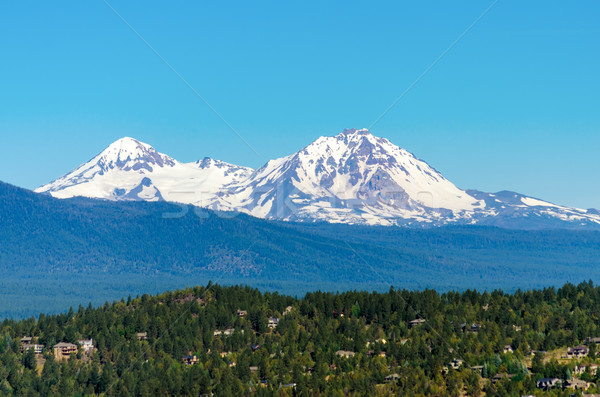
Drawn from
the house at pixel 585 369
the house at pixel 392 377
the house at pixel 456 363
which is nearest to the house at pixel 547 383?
the house at pixel 585 369

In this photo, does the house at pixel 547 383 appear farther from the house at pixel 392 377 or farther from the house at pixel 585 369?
the house at pixel 392 377

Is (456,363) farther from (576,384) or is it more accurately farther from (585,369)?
(576,384)

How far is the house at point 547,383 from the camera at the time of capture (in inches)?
7052

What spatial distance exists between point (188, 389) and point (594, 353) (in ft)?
244

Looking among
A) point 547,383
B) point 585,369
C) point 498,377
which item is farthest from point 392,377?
point 585,369

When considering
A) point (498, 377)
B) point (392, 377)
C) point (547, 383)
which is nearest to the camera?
point (547, 383)

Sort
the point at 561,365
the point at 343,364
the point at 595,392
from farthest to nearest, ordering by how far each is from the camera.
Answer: the point at 343,364, the point at 561,365, the point at 595,392

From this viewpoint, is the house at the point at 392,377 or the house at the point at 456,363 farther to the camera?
the house at the point at 456,363

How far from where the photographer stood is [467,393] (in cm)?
18100

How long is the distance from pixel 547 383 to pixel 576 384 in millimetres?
4926

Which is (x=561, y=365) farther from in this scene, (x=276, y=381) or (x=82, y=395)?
(x=82, y=395)

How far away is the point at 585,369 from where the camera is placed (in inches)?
7229

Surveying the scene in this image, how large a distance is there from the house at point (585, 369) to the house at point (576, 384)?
162 inches

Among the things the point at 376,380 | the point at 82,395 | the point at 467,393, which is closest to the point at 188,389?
the point at 82,395
